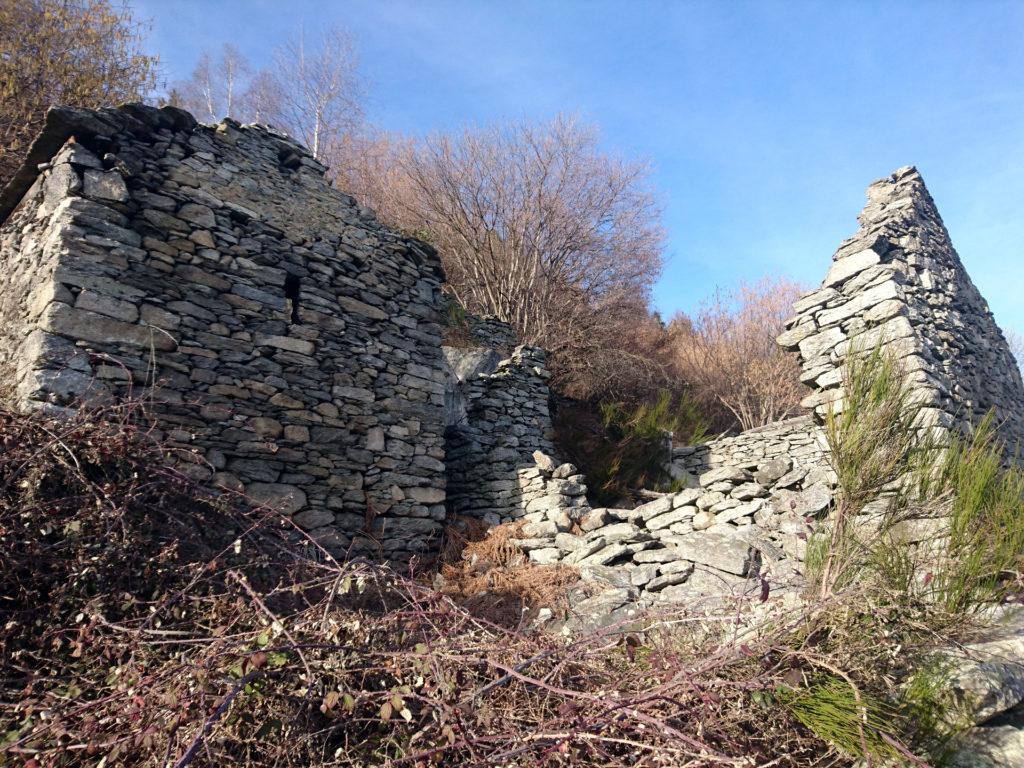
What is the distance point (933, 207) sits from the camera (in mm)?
7473

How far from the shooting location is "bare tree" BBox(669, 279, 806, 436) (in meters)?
14.1

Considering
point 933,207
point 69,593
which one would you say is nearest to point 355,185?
point 933,207

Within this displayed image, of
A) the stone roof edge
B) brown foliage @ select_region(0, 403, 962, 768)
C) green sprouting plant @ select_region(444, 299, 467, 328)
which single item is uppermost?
green sprouting plant @ select_region(444, 299, 467, 328)

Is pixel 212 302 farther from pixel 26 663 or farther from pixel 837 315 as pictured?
pixel 837 315

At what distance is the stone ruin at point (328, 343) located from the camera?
14.5 ft

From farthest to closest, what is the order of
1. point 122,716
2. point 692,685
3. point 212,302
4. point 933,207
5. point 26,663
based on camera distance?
point 933,207, point 212,302, point 26,663, point 692,685, point 122,716

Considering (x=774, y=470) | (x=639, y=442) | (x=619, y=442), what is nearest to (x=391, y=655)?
(x=774, y=470)

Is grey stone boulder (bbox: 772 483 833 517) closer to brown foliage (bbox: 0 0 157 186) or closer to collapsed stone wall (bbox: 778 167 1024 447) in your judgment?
collapsed stone wall (bbox: 778 167 1024 447)

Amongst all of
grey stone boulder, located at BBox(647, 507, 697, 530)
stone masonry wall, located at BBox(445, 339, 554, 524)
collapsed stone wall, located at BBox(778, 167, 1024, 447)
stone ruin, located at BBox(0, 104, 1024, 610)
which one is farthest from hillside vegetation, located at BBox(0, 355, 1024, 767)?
stone masonry wall, located at BBox(445, 339, 554, 524)

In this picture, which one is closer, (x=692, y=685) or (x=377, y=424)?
(x=692, y=685)

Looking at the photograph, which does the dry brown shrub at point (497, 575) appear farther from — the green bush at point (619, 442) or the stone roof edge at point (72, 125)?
the stone roof edge at point (72, 125)

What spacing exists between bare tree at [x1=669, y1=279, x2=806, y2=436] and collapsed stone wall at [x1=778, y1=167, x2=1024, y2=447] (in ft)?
22.3

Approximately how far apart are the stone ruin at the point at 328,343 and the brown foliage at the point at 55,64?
20.2ft

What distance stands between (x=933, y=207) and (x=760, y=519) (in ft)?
17.2
